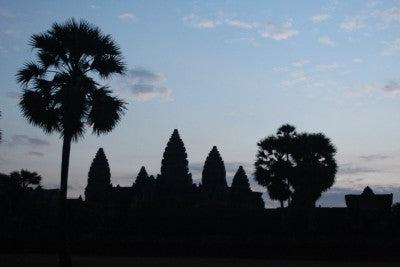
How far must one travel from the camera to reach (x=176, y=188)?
59.8 metres

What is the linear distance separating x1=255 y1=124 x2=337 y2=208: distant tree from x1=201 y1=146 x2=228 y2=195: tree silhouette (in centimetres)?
2057

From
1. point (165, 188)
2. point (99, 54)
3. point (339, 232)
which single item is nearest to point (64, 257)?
point (99, 54)

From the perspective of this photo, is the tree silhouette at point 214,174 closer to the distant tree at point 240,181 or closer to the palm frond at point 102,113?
the distant tree at point 240,181

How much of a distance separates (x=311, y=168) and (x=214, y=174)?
25.9m

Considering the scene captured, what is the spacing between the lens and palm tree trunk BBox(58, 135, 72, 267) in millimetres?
17281

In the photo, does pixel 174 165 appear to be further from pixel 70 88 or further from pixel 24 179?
pixel 70 88

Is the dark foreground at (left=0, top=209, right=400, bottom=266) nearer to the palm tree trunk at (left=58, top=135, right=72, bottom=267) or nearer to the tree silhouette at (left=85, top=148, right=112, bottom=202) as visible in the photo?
the palm tree trunk at (left=58, top=135, right=72, bottom=267)

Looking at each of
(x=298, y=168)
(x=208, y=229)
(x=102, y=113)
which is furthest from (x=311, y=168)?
(x=102, y=113)

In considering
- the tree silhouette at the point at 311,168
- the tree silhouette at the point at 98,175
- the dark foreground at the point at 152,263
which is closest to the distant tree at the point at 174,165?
the tree silhouette at the point at 98,175

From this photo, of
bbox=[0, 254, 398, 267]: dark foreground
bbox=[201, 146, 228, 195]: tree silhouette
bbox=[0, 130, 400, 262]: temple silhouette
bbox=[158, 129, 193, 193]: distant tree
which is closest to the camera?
bbox=[0, 254, 398, 267]: dark foreground

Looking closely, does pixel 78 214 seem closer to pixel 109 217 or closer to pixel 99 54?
pixel 109 217

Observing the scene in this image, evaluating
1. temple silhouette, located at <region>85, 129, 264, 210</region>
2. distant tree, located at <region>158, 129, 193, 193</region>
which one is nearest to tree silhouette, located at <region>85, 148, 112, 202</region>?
temple silhouette, located at <region>85, 129, 264, 210</region>

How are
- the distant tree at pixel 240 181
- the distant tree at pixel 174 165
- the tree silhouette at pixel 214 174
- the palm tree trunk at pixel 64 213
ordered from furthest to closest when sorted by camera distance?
1. the distant tree at pixel 240 181
2. the distant tree at pixel 174 165
3. the tree silhouette at pixel 214 174
4. the palm tree trunk at pixel 64 213

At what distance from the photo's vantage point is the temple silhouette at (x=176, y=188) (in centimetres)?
5641
